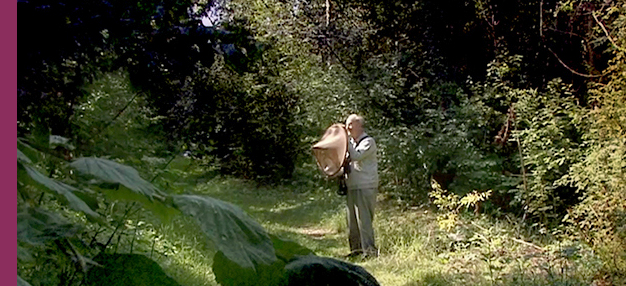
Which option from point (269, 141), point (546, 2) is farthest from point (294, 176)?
point (546, 2)

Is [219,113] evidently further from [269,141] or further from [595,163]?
[595,163]

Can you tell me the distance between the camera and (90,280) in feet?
2.57

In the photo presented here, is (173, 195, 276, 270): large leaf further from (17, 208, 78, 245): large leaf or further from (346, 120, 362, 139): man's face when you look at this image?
(346, 120, 362, 139): man's face

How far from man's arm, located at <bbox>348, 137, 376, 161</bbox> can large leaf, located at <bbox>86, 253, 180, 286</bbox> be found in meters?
4.95

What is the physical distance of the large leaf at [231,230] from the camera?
0.60 metres

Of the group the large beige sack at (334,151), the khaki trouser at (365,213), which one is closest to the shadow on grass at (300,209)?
the khaki trouser at (365,213)

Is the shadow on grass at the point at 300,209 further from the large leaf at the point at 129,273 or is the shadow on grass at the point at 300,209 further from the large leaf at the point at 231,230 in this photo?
the large leaf at the point at 231,230

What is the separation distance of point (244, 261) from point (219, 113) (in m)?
9.75

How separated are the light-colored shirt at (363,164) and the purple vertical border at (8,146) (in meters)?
5.29

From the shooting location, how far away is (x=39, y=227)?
61 cm

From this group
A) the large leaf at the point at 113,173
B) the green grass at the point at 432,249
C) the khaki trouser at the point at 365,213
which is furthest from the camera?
the khaki trouser at the point at 365,213

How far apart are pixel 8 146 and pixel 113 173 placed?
16 cm

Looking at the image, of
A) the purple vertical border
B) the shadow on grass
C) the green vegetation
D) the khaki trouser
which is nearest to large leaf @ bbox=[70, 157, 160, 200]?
the green vegetation

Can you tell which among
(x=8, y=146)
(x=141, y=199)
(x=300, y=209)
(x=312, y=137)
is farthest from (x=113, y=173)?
(x=312, y=137)
